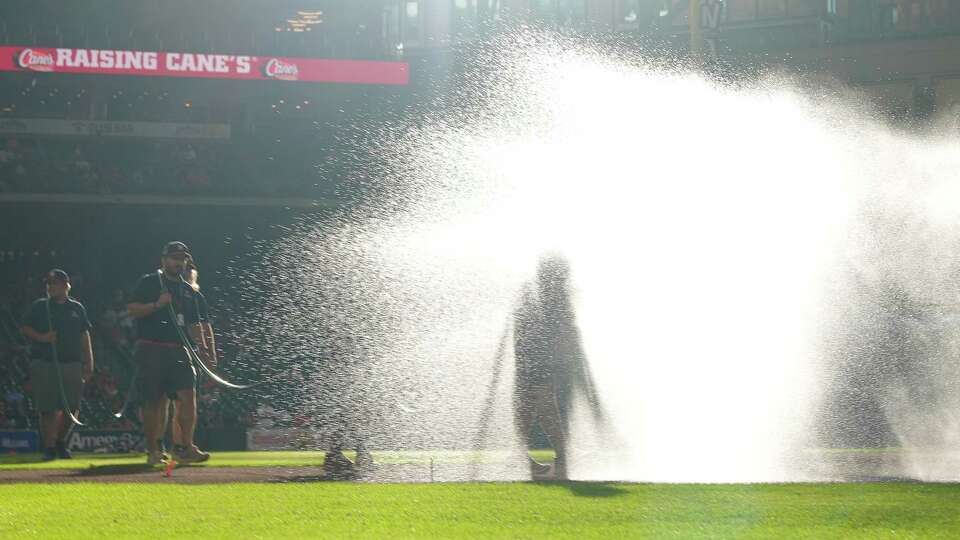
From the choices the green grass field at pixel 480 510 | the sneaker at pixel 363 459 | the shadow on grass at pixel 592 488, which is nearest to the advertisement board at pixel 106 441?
the sneaker at pixel 363 459

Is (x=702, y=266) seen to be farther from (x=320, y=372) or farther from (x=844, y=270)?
(x=320, y=372)

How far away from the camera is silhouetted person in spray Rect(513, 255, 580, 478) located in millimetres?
9930

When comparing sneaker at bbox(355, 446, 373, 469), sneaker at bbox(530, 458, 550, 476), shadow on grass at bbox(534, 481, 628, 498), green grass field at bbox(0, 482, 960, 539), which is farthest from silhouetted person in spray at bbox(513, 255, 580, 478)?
green grass field at bbox(0, 482, 960, 539)

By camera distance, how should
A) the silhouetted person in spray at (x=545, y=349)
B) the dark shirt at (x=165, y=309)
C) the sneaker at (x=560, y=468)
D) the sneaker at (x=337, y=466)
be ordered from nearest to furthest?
the sneaker at (x=560, y=468)
the silhouetted person in spray at (x=545, y=349)
the sneaker at (x=337, y=466)
the dark shirt at (x=165, y=309)

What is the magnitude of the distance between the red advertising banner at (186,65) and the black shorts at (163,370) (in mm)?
17306

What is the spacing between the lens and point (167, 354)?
1110cm

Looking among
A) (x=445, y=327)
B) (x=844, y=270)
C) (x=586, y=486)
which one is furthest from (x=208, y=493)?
(x=844, y=270)

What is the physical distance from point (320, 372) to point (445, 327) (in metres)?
7.20

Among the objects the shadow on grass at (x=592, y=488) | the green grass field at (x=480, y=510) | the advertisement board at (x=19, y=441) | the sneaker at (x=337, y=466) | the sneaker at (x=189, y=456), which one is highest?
the green grass field at (x=480, y=510)

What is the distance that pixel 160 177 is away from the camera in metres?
29.9

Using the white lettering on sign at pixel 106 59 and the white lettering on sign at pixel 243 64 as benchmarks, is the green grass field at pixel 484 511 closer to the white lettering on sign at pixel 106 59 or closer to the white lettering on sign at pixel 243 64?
the white lettering on sign at pixel 243 64

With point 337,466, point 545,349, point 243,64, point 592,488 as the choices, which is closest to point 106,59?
point 243,64

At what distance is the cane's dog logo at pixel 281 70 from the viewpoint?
28094 millimetres

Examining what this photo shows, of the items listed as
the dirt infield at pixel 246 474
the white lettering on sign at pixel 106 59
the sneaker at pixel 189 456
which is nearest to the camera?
the dirt infield at pixel 246 474
